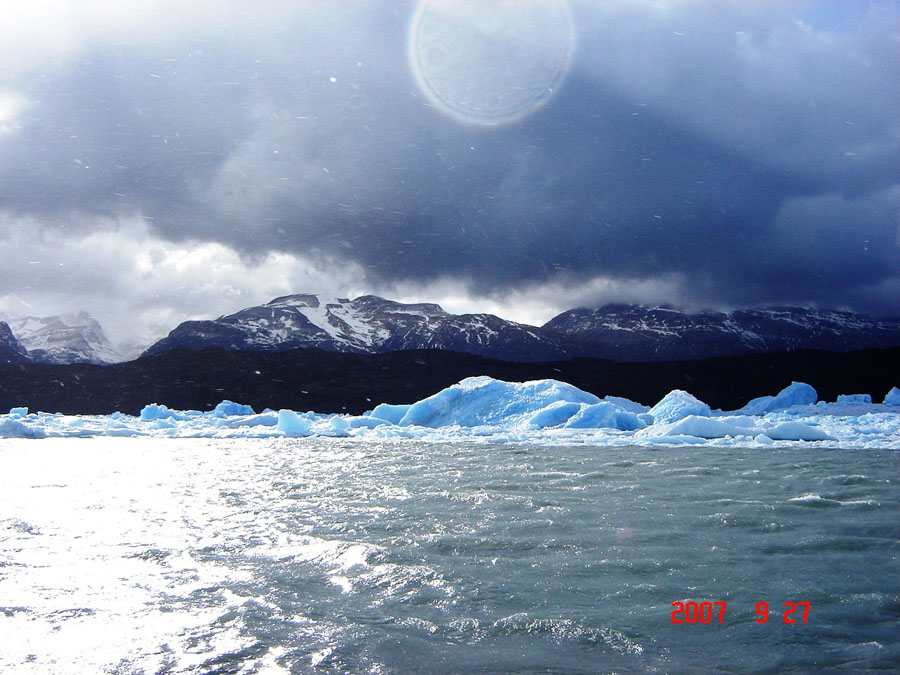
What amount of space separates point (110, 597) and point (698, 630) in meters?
3.92

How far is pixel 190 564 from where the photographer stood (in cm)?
522

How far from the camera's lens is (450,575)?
15.8 ft

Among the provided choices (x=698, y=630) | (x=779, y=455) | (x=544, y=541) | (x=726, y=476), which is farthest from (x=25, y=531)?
(x=779, y=455)

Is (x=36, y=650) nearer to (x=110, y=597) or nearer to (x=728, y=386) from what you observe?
(x=110, y=597)

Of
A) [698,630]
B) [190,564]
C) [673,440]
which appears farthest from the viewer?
[673,440]
